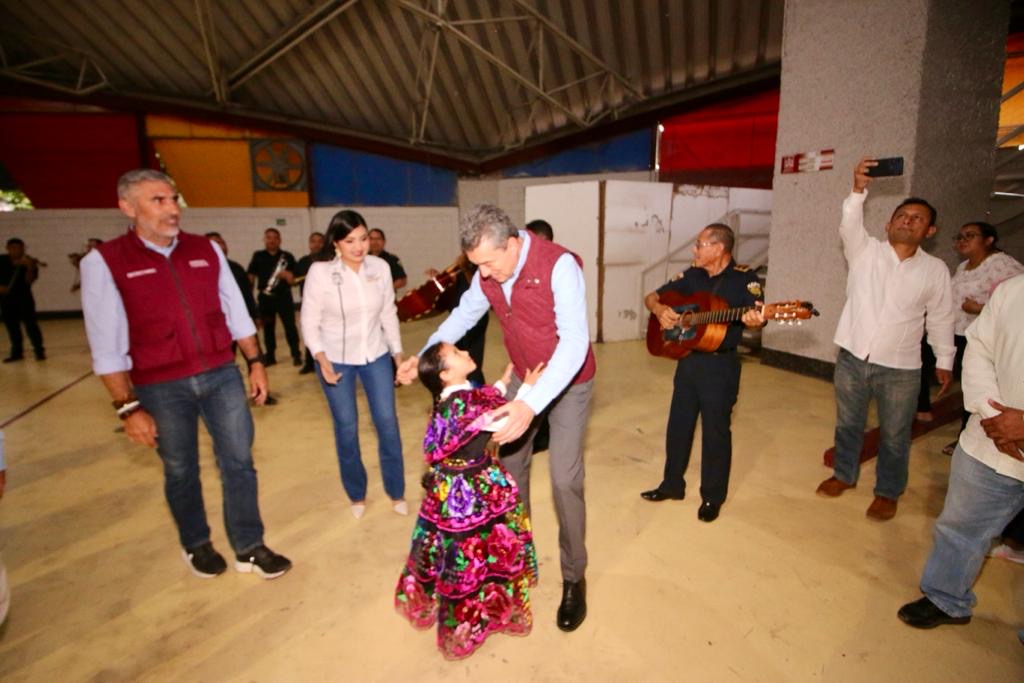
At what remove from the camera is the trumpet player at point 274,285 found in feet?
22.9

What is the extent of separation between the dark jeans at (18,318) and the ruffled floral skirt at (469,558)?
8591mm

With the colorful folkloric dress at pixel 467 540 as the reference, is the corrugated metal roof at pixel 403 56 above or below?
above

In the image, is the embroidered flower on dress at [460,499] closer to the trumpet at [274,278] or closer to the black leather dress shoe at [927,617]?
the black leather dress shoe at [927,617]

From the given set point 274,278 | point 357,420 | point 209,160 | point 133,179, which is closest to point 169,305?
point 133,179

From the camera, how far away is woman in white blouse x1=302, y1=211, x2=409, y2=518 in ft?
9.56

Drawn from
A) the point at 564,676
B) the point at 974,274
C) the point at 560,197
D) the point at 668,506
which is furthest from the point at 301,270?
the point at 974,274

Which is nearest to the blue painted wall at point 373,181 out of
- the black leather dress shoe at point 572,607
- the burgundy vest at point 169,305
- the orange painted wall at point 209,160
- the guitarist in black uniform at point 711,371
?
the orange painted wall at point 209,160

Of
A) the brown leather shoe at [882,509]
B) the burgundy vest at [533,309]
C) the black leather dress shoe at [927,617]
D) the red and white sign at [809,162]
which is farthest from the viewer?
the red and white sign at [809,162]

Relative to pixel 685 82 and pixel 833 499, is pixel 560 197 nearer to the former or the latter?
pixel 685 82

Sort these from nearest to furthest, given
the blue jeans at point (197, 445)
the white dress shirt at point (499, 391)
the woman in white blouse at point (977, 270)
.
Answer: the white dress shirt at point (499, 391) → the blue jeans at point (197, 445) → the woman in white blouse at point (977, 270)

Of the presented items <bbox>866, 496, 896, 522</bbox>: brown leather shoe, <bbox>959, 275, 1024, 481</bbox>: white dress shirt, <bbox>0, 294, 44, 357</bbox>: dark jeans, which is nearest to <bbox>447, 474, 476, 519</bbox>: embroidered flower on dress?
<bbox>959, 275, 1024, 481</bbox>: white dress shirt

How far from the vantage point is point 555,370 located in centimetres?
196

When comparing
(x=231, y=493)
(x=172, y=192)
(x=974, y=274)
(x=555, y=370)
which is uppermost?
(x=172, y=192)

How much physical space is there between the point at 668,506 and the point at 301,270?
5.62 metres
